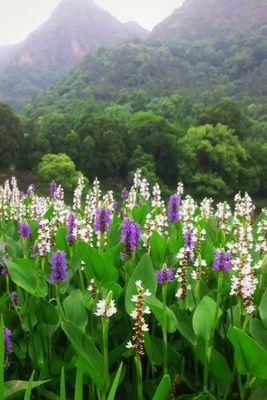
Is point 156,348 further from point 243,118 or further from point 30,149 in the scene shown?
point 243,118

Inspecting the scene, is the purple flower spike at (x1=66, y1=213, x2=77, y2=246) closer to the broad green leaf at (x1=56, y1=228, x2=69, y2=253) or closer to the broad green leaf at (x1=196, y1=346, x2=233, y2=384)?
the broad green leaf at (x1=56, y1=228, x2=69, y2=253)

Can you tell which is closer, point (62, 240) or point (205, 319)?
point (205, 319)

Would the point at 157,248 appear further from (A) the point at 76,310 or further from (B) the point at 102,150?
(B) the point at 102,150

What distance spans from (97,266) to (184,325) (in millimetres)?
597

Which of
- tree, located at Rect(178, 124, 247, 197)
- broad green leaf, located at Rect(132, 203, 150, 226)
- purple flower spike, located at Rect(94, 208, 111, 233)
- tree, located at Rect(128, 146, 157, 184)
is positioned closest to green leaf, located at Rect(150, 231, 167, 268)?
purple flower spike, located at Rect(94, 208, 111, 233)

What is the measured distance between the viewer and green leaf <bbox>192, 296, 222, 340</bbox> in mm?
2279

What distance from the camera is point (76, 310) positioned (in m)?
2.47

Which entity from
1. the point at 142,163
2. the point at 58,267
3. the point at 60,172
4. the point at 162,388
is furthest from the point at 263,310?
the point at 142,163

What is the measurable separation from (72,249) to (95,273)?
0.57 meters

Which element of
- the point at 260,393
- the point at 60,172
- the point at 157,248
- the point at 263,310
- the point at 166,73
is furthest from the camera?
the point at 166,73

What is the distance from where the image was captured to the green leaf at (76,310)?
244 centimetres

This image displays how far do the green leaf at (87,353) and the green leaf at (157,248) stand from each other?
1.17m

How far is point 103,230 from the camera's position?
3.01 meters

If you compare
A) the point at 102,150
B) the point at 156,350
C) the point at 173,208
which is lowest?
the point at 156,350
